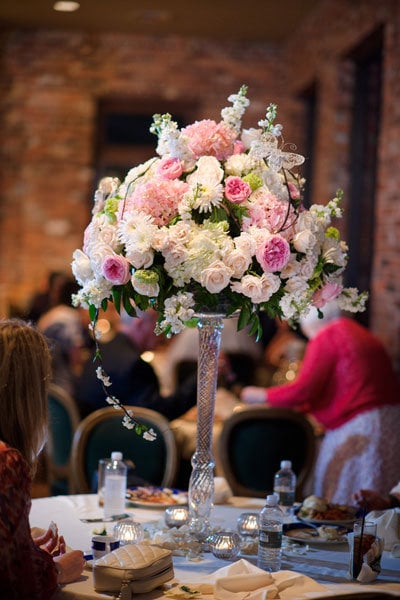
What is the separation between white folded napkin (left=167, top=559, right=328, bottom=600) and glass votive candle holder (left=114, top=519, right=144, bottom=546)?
14.1 inches

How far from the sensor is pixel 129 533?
2736 mm

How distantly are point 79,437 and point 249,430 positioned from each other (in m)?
0.78

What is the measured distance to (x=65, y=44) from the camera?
9992 millimetres

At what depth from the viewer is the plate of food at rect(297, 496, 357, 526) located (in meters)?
3.07

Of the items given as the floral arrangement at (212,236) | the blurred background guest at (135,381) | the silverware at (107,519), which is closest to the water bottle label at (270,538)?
the floral arrangement at (212,236)

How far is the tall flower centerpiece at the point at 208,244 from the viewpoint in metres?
2.65

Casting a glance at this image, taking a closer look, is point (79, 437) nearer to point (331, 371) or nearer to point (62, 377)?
point (331, 371)

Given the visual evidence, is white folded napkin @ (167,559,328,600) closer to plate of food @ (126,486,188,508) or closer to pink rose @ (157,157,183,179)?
plate of food @ (126,486,188,508)

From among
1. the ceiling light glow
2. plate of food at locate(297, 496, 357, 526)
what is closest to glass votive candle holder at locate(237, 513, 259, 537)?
plate of food at locate(297, 496, 357, 526)

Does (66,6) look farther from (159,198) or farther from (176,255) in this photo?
(176,255)

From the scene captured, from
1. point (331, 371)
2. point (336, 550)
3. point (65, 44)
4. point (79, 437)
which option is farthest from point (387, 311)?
point (65, 44)

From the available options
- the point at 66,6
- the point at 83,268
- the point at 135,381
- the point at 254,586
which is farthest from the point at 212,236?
the point at 66,6

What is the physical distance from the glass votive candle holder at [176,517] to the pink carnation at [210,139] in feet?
3.63

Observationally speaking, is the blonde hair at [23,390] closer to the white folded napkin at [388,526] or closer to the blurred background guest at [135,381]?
the white folded napkin at [388,526]
